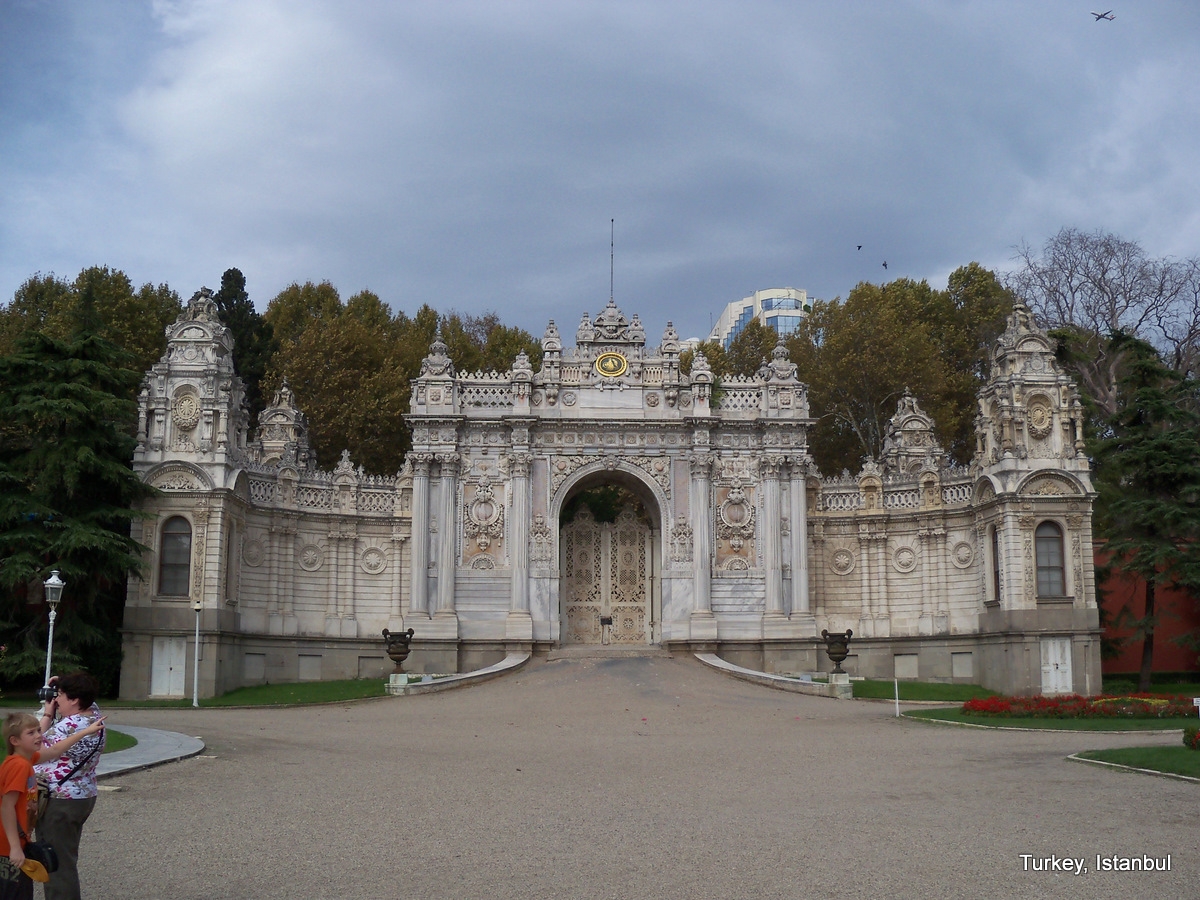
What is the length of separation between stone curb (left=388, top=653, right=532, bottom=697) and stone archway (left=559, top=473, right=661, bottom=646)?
235 inches

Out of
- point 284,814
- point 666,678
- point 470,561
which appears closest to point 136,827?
point 284,814

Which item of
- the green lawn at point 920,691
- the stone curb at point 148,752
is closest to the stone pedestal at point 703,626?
the green lawn at point 920,691

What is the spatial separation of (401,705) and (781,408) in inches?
737

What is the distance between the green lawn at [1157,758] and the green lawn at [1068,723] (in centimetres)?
485

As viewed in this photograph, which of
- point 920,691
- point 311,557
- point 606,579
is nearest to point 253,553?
point 311,557

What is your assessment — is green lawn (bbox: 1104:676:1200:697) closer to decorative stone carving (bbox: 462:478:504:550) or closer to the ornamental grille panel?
the ornamental grille panel

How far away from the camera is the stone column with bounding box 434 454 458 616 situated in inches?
1649

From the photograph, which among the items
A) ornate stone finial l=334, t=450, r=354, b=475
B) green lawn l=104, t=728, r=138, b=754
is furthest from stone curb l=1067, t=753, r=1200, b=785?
ornate stone finial l=334, t=450, r=354, b=475

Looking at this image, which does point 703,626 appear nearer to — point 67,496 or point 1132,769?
point 67,496

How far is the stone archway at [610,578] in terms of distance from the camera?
44.8 meters

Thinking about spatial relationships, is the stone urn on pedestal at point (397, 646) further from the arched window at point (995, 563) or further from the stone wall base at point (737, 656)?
the arched window at point (995, 563)

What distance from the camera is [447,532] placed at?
139 ft

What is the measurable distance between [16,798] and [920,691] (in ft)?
103

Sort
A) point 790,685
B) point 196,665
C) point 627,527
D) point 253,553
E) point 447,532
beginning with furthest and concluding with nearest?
point 627,527
point 447,532
point 253,553
point 790,685
point 196,665
